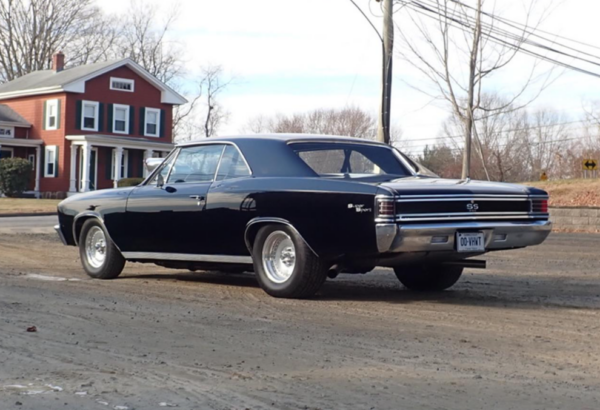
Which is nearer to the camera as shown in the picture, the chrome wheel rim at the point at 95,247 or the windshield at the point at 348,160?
the windshield at the point at 348,160

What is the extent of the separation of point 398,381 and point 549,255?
10.1 metres

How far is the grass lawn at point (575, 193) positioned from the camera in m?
24.7

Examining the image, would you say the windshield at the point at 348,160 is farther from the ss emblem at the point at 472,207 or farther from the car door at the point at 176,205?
the ss emblem at the point at 472,207

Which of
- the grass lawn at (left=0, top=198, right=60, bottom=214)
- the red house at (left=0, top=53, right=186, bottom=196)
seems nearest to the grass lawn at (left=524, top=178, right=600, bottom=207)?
the grass lawn at (left=0, top=198, right=60, bottom=214)

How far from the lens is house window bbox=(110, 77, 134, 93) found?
156 ft

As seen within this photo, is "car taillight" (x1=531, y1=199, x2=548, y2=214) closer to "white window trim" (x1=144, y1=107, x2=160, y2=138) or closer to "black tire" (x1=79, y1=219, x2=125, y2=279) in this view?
"black tire" (x1=79, y1=219, x2=125, y2=279)

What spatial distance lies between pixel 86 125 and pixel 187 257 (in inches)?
1521

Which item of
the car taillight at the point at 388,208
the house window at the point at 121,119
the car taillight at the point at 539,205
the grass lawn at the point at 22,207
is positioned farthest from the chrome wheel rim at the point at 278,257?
the house window at the point at 121,119

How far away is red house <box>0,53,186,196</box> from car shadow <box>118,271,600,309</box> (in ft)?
117

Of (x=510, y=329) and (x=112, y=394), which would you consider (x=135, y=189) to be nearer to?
(x=510, y=329)

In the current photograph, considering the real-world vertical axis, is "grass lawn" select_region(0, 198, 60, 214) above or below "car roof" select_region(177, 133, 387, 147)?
below

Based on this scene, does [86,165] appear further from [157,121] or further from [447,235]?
[447,235]

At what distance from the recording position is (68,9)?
63094 mm

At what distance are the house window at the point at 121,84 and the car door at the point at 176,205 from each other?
126ft
